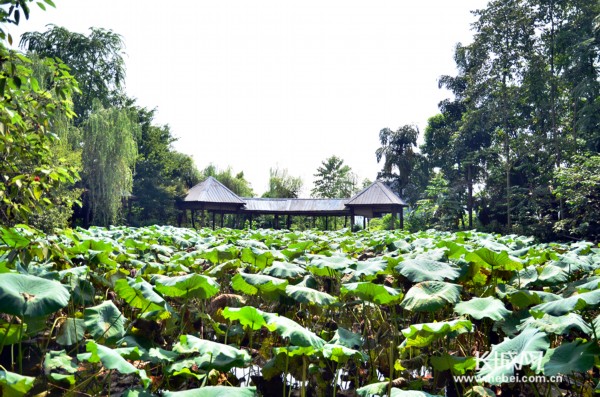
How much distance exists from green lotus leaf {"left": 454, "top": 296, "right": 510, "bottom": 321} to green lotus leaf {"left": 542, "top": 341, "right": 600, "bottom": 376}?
388 mm

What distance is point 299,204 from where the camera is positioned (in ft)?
87.9

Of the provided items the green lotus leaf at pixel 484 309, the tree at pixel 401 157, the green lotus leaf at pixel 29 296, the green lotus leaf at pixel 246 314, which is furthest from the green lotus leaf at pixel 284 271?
the tree at pixel 401 157

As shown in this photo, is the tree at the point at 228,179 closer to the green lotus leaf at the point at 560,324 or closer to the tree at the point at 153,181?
the tree at the point at 153,181

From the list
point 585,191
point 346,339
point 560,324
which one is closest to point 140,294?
point 346,339

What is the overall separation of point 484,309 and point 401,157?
33262 millimetres

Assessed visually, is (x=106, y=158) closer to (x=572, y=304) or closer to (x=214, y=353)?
(x=214, y=353)

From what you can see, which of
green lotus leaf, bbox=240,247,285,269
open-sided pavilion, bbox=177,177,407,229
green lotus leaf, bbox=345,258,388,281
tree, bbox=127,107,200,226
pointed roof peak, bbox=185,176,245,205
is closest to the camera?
green lotus leaf, bbox=345,258,388,281

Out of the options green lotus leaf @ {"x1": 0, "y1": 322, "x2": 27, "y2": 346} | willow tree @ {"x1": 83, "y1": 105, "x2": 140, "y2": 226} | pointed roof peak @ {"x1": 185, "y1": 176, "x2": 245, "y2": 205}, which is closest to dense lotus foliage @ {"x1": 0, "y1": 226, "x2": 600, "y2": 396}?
green lotus leaf @ {"x1": 0, "y1": 322, "x2": 27, "y2": 346}

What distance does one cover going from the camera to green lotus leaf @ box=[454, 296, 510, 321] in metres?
2.52

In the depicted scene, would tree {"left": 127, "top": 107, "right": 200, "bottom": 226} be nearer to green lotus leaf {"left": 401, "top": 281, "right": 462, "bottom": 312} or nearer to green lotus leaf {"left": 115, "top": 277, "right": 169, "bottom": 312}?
green lotus leaf {"left": 115, "top": 277, "right": 169, "bottom": 312}

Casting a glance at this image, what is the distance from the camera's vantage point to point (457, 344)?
132 inches

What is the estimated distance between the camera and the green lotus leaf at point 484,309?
2520mm

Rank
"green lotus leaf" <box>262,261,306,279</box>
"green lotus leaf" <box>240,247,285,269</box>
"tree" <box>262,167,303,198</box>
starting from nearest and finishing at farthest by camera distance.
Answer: "green lotus leaf" <box>262,261,306,279</box> < "green lotus leaf" <box>240,247,285,269</box> < "tree" <box>262,167,303,198</box>

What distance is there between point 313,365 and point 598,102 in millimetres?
20002
